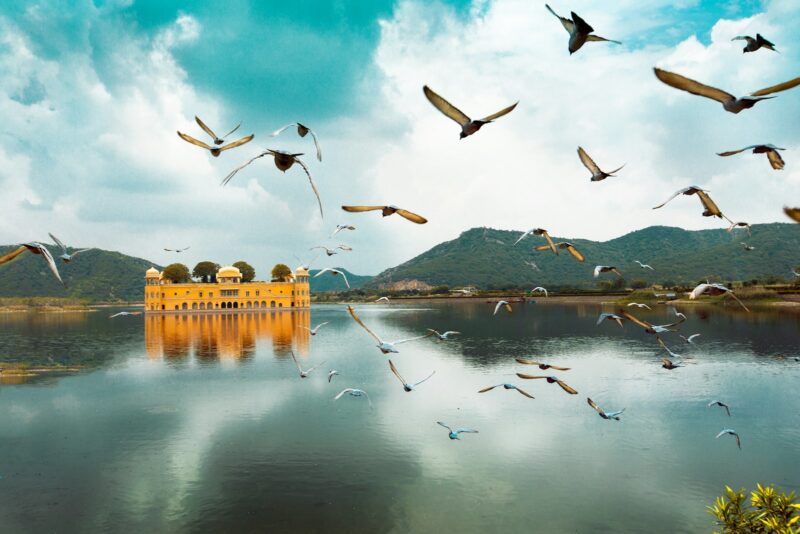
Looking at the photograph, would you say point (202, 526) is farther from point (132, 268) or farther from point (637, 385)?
point (132, 268)

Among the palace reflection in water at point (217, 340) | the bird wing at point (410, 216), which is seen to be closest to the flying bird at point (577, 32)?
the bird wing at point (410, 216)

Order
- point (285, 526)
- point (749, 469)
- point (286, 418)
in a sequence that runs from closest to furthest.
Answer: point (285, 526)
point (749, 469)
point (286, 418)

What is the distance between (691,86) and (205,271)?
4330 inches

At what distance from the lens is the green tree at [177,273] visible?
318ft

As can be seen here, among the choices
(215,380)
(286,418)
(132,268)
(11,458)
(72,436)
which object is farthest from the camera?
(132,268)

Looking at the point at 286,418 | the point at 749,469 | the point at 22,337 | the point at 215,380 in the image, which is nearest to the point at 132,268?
the point at 22,337

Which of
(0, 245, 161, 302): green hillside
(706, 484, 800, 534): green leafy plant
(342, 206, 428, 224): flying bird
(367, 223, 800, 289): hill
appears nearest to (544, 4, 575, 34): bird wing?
(342, 206, 428, 224): flying bird

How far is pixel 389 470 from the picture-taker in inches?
564

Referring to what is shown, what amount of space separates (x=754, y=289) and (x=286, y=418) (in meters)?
89.5

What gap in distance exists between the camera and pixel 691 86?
10.5 feet

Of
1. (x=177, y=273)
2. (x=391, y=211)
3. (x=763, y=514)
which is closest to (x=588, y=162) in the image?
(x=391, y=211)

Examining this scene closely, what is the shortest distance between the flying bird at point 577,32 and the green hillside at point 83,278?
16549 centimetres

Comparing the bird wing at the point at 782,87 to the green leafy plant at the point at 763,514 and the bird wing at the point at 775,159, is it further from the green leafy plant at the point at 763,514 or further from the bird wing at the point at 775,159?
the green leafy plant at the point at 763,514

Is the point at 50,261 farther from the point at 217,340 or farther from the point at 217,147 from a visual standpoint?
the point at 217,340
